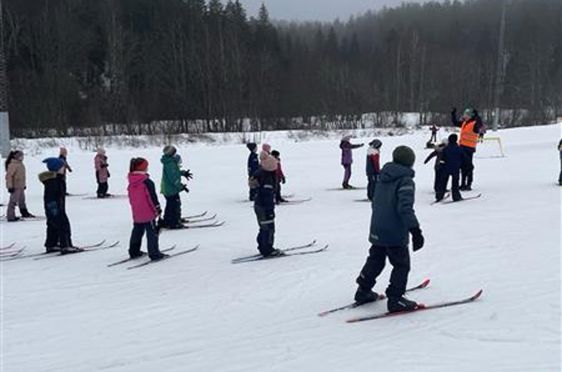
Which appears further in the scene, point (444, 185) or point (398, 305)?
point (444, 185)

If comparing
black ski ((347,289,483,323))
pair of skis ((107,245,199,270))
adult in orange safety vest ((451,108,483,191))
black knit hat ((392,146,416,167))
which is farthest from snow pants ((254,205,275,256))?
adult in orange safety vest ((451,108,483,191))

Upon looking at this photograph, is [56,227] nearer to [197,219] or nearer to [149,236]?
[149,236]

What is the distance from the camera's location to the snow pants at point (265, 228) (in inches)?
323

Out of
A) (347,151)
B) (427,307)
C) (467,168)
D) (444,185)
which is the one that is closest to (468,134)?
(467,168)

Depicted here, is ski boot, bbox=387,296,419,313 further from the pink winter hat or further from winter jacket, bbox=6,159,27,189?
winter jacket, bbox=6,159,27,189

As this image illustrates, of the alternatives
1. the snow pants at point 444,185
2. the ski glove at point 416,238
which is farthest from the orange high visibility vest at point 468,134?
the ski glove at point 416,238

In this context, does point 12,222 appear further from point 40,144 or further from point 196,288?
point 40,144

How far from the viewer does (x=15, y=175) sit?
1249 cm

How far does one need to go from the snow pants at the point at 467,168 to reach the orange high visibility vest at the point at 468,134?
138mm

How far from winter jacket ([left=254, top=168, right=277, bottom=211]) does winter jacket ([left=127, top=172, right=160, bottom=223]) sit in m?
1.54

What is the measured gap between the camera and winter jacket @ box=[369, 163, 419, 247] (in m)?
5.25

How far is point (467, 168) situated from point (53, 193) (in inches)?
381

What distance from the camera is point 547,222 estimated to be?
9.53 metres

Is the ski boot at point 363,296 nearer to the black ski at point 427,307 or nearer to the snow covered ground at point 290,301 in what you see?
the snow covered ground at point 290,301
